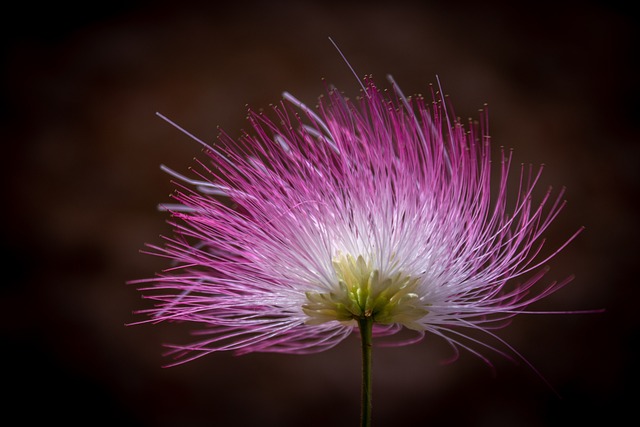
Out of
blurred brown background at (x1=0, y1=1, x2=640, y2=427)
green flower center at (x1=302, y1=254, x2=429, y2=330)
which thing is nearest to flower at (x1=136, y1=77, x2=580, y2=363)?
green flower center at (x1=302, y1=254, x2=429, y2=330)

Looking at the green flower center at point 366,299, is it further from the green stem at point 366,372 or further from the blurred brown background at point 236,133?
the blurred brown background at point 236,133

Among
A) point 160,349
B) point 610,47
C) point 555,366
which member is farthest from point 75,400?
point 610,47

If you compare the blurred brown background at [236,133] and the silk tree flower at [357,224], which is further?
the blurred brown background at [236,133]

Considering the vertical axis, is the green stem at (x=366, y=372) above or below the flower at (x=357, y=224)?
below

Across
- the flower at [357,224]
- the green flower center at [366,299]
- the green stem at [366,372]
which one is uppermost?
the flower at [357,224]

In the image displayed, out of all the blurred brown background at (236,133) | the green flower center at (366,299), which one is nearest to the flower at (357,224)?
the green flower center at (366,299)

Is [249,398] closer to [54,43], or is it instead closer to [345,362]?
[345,362]

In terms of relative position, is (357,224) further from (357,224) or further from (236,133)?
(236,133)
